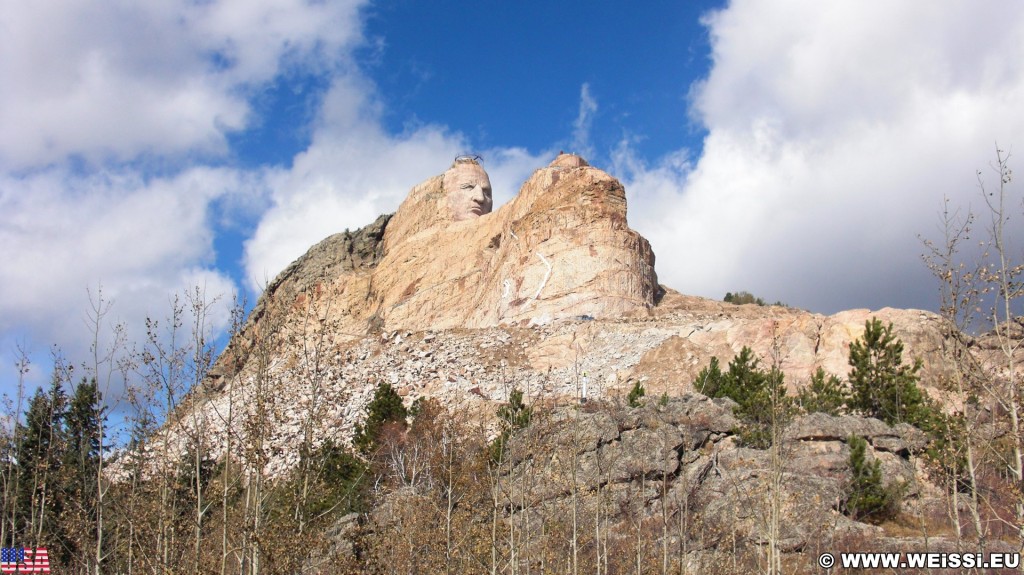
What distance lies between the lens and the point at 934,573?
19328 millimetres

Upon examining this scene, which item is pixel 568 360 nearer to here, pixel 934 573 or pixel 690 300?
pixel 690 300

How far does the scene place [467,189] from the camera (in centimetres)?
9062

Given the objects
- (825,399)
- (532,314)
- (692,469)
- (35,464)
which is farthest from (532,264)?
(35,464)

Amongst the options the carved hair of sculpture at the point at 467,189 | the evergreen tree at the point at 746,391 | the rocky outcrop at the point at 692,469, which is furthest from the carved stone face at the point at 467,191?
the rocky outcrop at the point at 692,469

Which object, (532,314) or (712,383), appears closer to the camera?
(712,383)

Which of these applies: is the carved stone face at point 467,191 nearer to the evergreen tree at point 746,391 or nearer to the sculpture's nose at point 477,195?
the sculpture's nose at point 477,195

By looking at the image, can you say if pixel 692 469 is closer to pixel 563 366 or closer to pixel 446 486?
pixel 446 486

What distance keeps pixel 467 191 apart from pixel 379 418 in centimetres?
5734

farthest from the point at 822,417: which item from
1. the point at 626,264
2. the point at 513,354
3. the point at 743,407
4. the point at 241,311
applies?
the point at 626,264

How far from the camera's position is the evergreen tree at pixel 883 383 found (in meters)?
31.0

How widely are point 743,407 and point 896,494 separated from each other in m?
8.49

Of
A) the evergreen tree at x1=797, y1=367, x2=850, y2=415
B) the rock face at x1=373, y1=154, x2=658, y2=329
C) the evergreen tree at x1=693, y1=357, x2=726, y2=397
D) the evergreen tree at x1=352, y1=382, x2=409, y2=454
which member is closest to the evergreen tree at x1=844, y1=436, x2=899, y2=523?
the evergreen tree at x1=797, y1=367, x2=850, y2=415

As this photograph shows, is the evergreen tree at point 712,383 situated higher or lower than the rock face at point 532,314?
lower

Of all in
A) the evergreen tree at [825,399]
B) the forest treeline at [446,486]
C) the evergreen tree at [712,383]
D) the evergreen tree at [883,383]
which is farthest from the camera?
the evergreen tree at [712,383]
